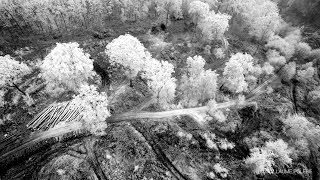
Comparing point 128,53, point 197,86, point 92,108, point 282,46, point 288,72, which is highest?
point 128,53

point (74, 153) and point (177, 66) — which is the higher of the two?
point (177, 66)

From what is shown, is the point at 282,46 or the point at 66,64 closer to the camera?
the point at 66,64

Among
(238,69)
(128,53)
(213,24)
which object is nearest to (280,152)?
(238,69)

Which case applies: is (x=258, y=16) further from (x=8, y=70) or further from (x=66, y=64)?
(x=8, y=70)

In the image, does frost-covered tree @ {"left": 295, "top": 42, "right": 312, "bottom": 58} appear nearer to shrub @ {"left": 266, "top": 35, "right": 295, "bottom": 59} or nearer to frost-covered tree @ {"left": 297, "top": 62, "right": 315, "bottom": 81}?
shrub @ {"left": 266, "top": 35, "right": 295, "bottom": 59}

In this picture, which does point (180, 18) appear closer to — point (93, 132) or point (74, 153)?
point (93, 132)

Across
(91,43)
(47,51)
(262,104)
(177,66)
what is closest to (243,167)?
(262,104)
